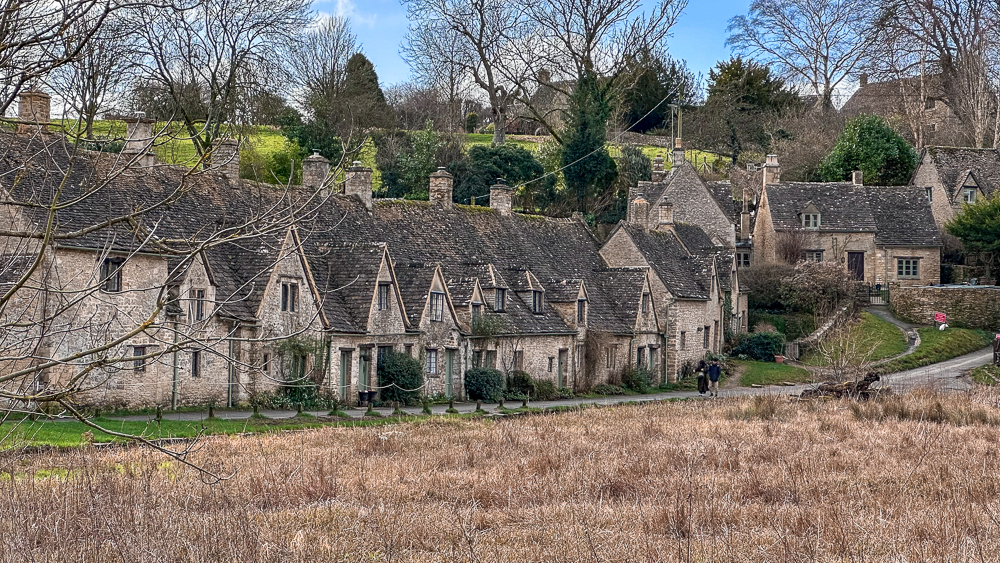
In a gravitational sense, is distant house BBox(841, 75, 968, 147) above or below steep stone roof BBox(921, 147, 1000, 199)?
above

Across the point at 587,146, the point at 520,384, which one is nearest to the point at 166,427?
the point at 520,384

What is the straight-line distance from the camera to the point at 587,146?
71500 millimetres

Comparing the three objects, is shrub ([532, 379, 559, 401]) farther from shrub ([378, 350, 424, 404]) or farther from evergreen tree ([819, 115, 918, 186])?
evergreen tree ([819, 115, 918, 186])

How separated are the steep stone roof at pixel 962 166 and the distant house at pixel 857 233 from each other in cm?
517

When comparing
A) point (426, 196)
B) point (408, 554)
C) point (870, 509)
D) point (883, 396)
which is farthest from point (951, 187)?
point (408, 554)

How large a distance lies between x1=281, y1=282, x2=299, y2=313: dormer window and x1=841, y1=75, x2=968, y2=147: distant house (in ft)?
214

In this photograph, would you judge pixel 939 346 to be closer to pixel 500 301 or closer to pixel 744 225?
pixel 744 225


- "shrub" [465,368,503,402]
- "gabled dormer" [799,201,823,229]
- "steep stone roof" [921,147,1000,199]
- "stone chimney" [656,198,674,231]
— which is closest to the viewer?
"shrub" [465,368,503,402]

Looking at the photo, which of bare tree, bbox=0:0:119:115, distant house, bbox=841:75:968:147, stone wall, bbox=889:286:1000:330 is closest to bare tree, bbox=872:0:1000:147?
distant house, bbox=841:75:968:147

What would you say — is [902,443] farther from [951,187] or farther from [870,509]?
[951,187]

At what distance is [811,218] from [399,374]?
127 feet

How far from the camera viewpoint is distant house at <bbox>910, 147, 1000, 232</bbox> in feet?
245

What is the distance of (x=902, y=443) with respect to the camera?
84.8 feet

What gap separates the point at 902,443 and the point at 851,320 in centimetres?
3558
